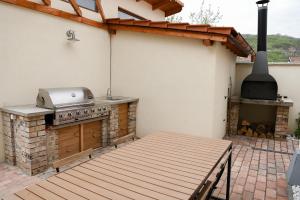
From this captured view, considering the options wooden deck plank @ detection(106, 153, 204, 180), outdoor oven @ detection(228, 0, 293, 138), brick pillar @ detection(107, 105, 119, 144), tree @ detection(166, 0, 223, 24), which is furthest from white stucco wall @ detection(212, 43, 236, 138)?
tree @ detection(166, 0, 223, 24)

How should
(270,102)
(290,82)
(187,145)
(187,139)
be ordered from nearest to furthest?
(187,145) < (187,139) < (270,102) < (290,82)

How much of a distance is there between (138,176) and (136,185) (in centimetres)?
18

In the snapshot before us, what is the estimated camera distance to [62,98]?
14.8ft

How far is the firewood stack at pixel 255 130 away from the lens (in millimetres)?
7182

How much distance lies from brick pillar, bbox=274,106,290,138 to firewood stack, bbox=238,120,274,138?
300mm

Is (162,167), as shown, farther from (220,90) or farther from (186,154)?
(220,90)

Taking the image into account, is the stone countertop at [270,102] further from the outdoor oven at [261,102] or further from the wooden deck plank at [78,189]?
the wooden deck plank at [78,189]

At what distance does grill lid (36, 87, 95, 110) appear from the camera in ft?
14.1

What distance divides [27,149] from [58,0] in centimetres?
334

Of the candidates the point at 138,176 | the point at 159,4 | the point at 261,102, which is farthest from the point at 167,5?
the point at 138,176

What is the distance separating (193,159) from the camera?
2576mm

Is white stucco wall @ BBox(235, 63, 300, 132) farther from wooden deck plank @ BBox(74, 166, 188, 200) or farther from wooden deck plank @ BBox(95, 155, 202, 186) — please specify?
wooden deck plank @ BBox(74, 166, 188, 200)

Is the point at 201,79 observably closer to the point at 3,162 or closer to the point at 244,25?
the point at 3,162

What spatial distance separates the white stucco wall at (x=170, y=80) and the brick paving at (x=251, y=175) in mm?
1012
